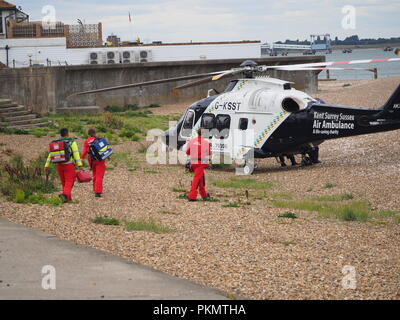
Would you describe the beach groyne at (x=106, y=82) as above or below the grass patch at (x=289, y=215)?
above

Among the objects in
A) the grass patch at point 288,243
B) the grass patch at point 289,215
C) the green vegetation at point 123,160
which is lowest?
the grass patch at point 289,215

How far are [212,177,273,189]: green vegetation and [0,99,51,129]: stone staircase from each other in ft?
43.1

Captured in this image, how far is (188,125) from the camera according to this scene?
21234 mm

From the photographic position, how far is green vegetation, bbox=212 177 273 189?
706 inches

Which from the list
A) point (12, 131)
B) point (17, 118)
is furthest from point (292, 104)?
point (17, 118)

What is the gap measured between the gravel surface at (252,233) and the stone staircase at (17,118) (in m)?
10.8

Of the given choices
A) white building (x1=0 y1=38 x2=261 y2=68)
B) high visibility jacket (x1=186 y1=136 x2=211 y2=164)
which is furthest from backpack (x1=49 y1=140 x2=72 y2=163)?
white building (x1=0 y1=38 x2=261 y2=68)

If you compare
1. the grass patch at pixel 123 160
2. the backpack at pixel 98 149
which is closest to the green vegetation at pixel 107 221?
the backpack at pixel 98 149

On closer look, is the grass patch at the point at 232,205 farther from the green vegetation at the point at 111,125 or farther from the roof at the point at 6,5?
the roof at the point at 6,5

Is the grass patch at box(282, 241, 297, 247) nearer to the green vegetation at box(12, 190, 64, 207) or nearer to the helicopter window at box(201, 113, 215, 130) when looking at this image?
the green vegetation at box(12, 190, 64, 207)

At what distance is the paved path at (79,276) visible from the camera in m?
7.96

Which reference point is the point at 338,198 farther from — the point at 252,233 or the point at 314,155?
the point at 314,155
